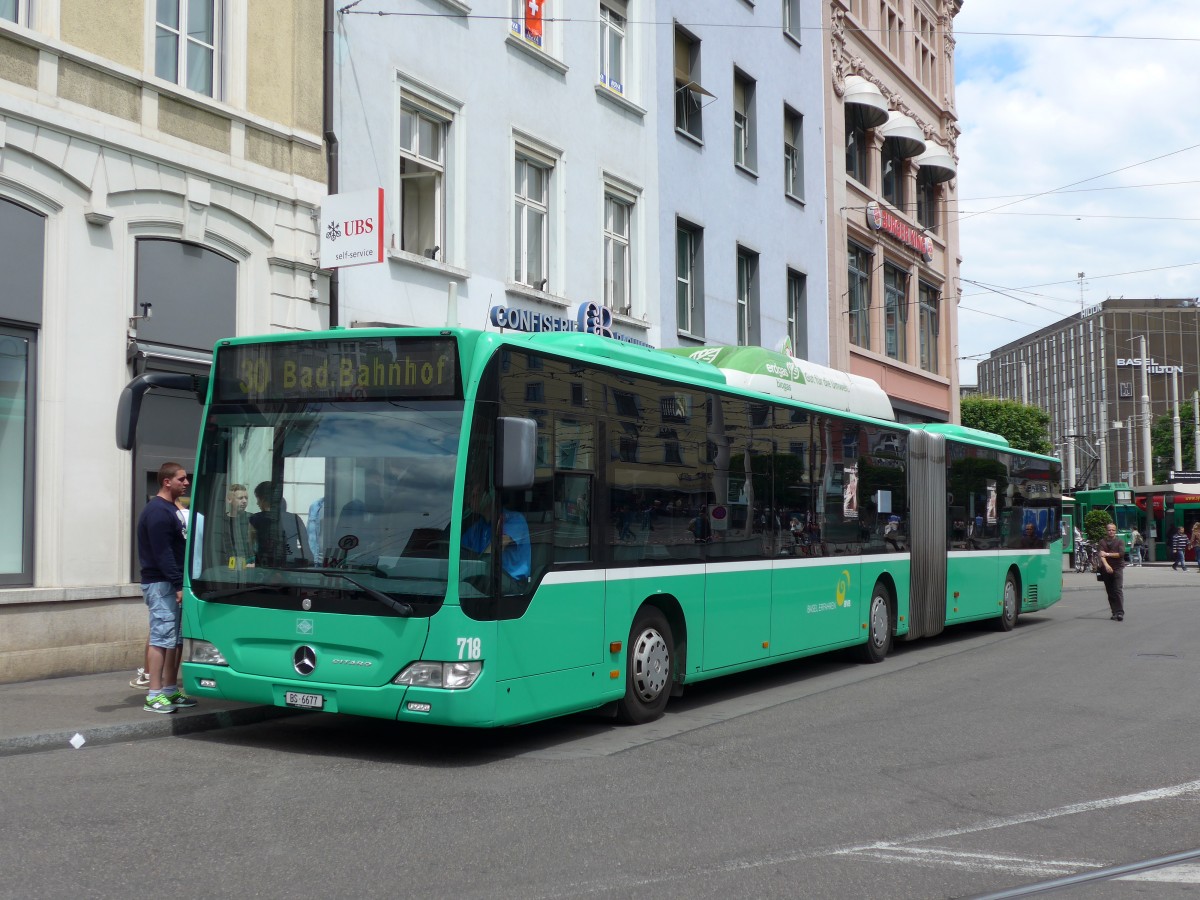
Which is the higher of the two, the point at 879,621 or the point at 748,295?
the point at 748,295

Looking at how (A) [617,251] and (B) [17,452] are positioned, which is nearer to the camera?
(B) [17,452]

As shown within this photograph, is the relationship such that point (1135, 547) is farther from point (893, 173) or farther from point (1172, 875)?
point (1172, 875)

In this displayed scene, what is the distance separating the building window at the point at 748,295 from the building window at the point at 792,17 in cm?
551

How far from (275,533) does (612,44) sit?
1516 cm

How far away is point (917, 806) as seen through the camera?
7.25m

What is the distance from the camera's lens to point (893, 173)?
112 feet

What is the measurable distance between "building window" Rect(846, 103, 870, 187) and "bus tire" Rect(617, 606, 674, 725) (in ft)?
73.9

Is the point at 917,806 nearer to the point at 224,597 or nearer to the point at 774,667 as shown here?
the point at 224,597

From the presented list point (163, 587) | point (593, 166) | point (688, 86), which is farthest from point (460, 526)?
point (688, 86)

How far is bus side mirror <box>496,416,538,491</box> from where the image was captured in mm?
8094

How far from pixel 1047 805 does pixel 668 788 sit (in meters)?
2.09

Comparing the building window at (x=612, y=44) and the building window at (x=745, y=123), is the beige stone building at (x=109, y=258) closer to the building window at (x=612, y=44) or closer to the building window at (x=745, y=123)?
the building window at (x=612, y=44)

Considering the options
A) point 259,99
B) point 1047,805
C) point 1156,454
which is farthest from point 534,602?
point 1156,454

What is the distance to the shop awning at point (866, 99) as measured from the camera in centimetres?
3038
